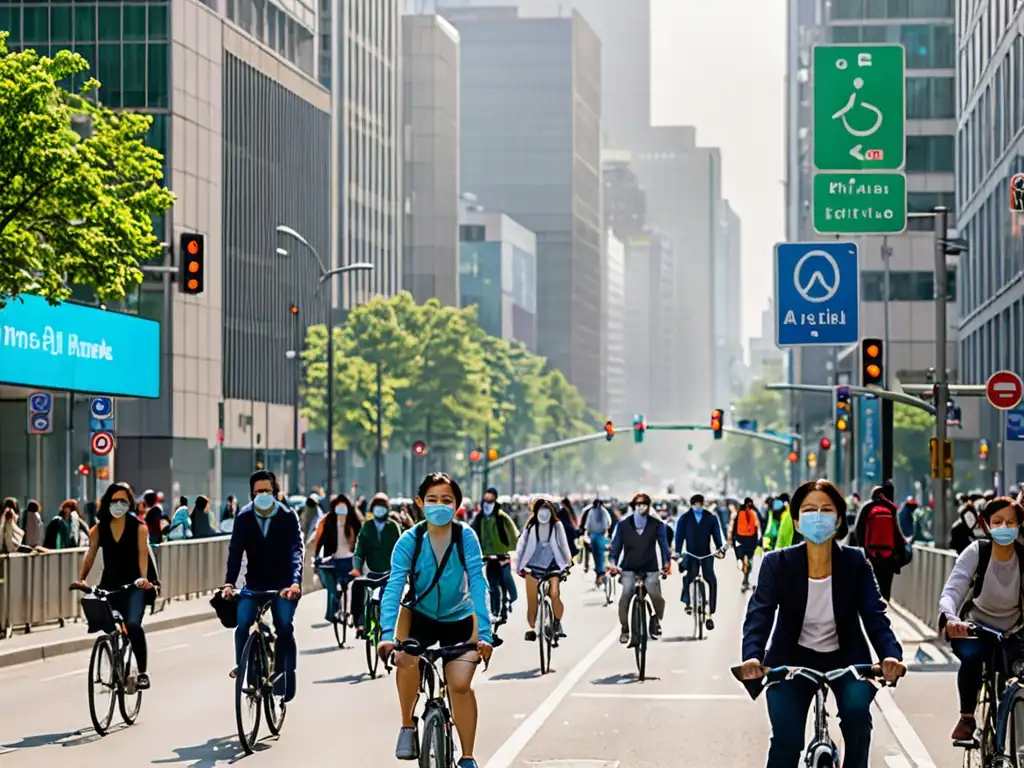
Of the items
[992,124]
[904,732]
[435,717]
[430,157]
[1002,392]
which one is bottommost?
[904,732]

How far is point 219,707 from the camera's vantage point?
1734 centimetres

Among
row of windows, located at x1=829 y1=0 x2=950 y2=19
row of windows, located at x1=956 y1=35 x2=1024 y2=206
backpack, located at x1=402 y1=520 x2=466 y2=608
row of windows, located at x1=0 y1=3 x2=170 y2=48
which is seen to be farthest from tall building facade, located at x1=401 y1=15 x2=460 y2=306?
backpack, located at x1=402 y1=520 x2=466 y2=608

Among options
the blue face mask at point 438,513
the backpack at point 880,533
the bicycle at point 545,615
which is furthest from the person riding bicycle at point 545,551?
the blue face mask at point 438,513

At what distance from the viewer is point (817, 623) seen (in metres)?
8.81

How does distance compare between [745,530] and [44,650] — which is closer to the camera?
[44,650]

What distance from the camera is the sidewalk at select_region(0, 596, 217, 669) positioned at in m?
22.6

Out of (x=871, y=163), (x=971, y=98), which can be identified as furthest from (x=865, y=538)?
(x=971, y=98)

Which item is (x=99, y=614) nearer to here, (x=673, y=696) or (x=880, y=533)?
(x=673, y=696)

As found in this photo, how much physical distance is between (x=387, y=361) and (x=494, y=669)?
7592 centimetres

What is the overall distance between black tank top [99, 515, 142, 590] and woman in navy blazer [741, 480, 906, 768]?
301 inches

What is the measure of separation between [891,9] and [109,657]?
10429cm

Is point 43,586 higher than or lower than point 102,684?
higher

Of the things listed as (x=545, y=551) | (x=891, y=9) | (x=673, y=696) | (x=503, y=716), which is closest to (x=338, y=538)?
(x=545, y=551)

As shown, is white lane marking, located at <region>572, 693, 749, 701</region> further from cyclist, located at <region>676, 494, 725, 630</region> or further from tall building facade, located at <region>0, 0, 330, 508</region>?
tall building facade, located at <region>0, 0, 330, 508</region>
